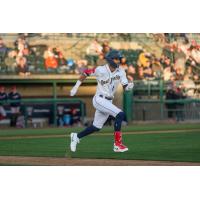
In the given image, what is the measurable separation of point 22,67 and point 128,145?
1042 centimetres

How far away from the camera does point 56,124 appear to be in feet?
68.8

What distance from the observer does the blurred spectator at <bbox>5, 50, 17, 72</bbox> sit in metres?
22.2

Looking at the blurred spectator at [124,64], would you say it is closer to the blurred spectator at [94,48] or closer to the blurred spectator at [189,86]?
the blurred spectator at [94,48]

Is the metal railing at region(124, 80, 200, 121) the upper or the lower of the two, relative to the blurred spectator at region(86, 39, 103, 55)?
lower

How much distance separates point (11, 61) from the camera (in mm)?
22297

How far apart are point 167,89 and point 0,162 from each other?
13893 millimetres

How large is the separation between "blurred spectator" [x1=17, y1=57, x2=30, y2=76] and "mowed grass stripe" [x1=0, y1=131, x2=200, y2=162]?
25.1ft

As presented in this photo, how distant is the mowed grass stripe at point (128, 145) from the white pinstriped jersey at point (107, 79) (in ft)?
3.27

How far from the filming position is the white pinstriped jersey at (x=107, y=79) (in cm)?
1061

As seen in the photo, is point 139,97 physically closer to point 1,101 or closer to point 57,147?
point 1,101

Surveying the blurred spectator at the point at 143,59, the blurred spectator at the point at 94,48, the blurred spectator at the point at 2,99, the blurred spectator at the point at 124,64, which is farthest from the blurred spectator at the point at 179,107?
the blurred spectator at the point at 2,99

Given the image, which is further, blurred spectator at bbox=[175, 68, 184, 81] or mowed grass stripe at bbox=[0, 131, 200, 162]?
blurred spectator at bbox=[175, 68, 184, 81]

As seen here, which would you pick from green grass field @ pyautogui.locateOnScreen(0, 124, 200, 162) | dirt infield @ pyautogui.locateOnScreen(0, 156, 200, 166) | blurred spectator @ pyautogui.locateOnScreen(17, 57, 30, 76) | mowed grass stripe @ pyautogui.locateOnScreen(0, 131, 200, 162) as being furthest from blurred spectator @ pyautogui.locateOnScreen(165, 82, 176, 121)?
dirt infield @ pyautogui.locateOnScreen(0, 156, 200, 166)

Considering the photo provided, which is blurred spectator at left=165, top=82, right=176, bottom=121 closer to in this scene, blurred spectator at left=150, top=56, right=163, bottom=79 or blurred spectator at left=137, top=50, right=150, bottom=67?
blurred spectator at left=150, top=56, right=163, bottom=79
